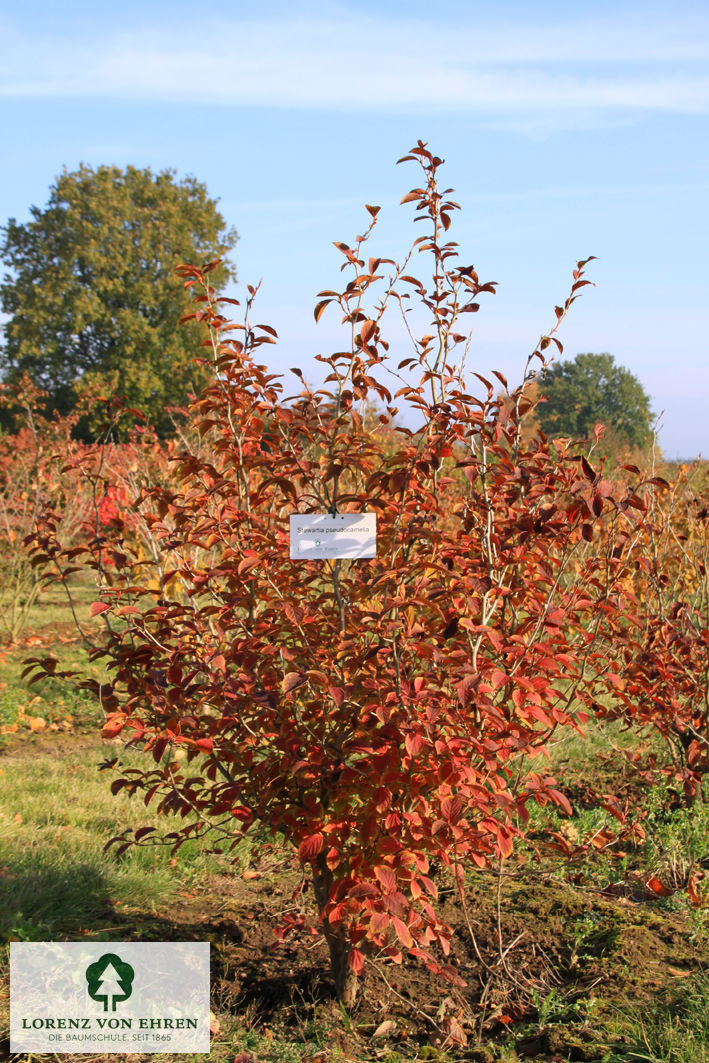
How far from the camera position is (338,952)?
256cm

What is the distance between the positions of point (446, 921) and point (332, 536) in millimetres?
1639

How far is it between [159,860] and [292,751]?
5.24ft

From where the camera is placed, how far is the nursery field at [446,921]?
237cm

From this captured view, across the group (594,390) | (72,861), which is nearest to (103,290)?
(594,390)

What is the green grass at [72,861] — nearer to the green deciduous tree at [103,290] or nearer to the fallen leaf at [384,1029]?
the fallen leaf at [384,1029]

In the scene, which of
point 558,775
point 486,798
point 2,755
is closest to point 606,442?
point 558,775

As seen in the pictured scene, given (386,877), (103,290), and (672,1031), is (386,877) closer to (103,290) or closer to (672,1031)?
(672,1031)

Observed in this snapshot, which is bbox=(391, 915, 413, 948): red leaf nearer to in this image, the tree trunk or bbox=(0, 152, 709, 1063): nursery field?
bbox=(0, 152, 709, 1063): nursery field

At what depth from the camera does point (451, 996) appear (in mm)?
2598

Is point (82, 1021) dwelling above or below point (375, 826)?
below

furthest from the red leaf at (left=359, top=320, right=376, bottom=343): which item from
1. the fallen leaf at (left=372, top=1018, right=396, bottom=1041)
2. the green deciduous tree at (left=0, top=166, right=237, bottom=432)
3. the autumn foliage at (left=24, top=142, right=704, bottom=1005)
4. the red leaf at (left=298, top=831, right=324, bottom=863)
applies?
the green deciduous tree at (left=0, top=166, right=237, bottom=432)

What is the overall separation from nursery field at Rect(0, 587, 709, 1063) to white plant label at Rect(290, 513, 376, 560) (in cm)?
113

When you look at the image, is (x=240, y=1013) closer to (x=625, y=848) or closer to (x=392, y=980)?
(x=392, y=980)

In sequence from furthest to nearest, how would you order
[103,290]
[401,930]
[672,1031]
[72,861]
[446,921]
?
[103,290] → [72,861] → [446,921] → [672,1031] → [401,930]
